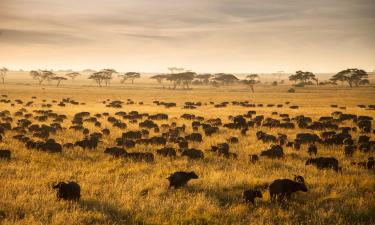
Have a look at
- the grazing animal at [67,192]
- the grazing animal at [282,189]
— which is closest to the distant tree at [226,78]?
the grazing animal at [282,189]

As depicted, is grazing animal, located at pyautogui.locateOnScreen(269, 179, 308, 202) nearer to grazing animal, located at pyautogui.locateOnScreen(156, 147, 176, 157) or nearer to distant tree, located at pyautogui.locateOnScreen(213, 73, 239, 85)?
grazing animal, located at pyautogui.locateOnScreen(156, 147, 176, 157)

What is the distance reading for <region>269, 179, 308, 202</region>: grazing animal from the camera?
31.1ft

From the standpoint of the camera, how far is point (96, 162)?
44.7ft

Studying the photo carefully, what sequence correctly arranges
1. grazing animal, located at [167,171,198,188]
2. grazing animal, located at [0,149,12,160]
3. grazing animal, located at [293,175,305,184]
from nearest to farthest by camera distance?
grazing animal, located at [167,171,198,188], grazing animal, located at [293,175,305,184], grazing animal, located at [0,149,12,160]

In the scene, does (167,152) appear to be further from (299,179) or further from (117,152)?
(299,179)

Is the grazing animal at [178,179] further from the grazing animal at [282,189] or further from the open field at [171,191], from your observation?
the grazing animal at [282,189]

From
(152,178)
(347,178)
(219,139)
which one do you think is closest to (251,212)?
(152,178)

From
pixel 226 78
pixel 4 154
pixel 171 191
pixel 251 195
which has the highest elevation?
pixel 226 78

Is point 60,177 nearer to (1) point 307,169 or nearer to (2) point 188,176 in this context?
(2) point 188,176

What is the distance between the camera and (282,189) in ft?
31.1

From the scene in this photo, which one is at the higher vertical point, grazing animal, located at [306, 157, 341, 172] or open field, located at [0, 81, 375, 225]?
grazing animal, located at [306, 157, 341, 172]

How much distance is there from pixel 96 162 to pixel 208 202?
19.5 ft

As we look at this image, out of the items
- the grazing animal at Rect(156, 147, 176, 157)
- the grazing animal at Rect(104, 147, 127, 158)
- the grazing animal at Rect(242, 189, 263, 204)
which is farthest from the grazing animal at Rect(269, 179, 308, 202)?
the grazing animal at Rect(104, 147, 127, 158)

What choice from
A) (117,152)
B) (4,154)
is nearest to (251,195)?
(117,152)
